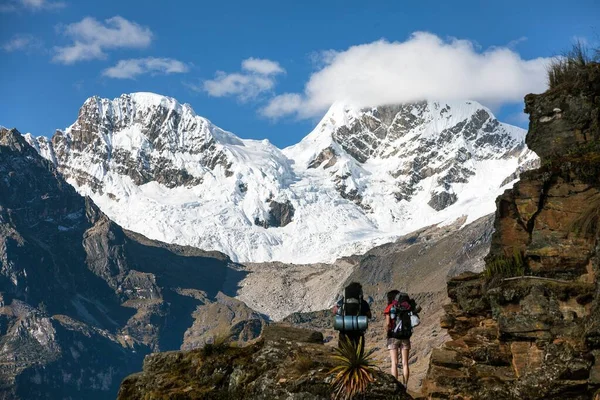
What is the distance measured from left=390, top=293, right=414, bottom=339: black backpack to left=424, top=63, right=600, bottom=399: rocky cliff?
85 cm

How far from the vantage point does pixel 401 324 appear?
20953mm

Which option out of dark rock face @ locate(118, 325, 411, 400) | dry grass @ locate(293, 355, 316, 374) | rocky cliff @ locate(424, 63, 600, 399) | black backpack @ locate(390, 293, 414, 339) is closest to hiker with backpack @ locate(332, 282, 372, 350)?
dark rock face @ locate(118, 325, 411, 400)

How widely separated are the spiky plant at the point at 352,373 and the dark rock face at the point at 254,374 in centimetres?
14

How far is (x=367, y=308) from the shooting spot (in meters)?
19.1

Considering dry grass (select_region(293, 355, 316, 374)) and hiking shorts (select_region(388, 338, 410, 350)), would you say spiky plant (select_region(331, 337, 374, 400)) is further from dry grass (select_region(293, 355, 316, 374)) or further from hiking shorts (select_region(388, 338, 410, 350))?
hiking shorts (select_region(388, 338, 410, 350))

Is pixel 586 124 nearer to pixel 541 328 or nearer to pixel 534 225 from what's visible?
pixel 534 225

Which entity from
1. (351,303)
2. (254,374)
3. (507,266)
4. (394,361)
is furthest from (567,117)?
(254,374)

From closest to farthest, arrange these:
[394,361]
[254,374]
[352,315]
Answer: [254,374], [352,315], [394,361]

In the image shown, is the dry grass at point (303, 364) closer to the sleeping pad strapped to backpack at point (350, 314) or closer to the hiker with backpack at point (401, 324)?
the sleeping pad strapped to backpack at point (350, 314)

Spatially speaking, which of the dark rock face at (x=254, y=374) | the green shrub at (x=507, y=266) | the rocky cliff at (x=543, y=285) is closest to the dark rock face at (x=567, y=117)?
the rocky cliff at (x=543, y=285)

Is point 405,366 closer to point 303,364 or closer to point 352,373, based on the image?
point 303,364

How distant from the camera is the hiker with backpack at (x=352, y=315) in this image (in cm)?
1850

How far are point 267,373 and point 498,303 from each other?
6.18m

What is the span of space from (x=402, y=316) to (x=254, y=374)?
4151 millimetres
